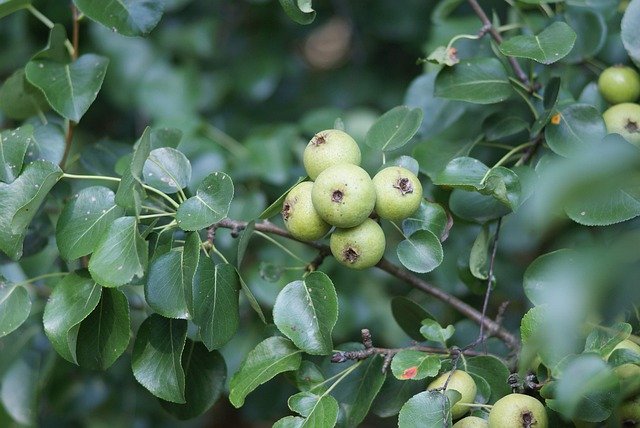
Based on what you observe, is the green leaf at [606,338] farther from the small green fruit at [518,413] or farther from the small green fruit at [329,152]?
the small green fruit at [329,152]

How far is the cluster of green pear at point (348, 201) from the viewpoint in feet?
2.66

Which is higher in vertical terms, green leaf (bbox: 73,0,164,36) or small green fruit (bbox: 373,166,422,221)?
green leaf (bbox: 73,0,164,36)

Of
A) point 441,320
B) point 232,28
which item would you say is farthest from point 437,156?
point 232,28

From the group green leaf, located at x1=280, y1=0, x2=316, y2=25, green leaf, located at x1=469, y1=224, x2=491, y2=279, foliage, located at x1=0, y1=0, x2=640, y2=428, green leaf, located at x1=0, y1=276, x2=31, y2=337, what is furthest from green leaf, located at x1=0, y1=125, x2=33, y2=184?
green leaf, located at x1=469, y1=224, x2=491, y2=279

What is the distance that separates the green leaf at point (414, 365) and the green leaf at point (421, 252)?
9cm

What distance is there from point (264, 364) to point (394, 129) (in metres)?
0.33

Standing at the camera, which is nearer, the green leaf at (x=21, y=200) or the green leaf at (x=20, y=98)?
the green leaf at (x=21, y=200)

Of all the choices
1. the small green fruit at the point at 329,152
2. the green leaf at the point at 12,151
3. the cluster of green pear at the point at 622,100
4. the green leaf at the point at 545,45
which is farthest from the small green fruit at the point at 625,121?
the green leaf at the point at 12,151

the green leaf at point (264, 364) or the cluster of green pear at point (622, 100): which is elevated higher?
the cluster of green pear at point (622, 100)

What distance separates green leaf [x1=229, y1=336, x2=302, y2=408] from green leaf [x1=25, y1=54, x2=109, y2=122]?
39cm

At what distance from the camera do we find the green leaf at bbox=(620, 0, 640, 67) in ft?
3.24

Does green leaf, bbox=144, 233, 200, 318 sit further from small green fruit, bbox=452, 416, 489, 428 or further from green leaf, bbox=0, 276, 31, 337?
small green fruit, bbox=452, 416, 489, 428

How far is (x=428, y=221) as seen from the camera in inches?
36.2

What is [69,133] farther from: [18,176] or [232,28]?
[232,28]
